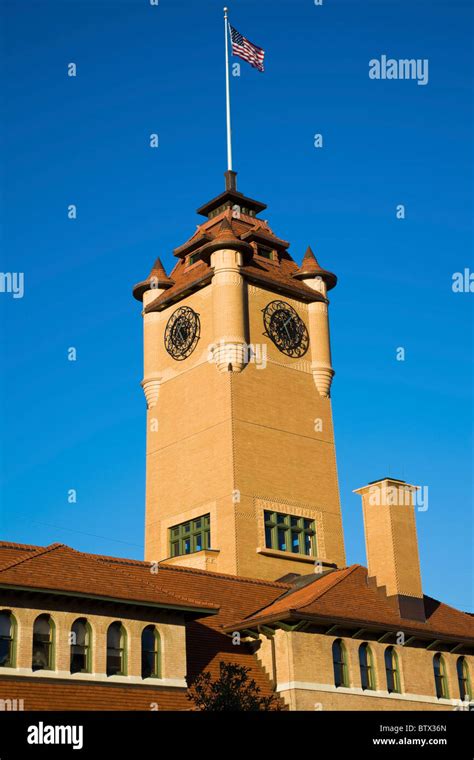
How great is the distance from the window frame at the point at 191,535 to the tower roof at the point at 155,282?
14080 mm

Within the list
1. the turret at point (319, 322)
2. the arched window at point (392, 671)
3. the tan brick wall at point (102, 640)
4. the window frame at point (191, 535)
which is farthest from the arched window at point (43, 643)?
the turret at point (319, 322)

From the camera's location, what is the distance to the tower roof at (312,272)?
185ft

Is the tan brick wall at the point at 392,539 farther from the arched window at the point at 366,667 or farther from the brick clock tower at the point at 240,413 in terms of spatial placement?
the brick clock tower at the point at 240,413

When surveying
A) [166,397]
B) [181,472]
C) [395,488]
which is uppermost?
[166,397]

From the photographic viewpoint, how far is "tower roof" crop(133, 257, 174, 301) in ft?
186

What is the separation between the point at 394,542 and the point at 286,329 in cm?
1798

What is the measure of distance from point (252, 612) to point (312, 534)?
12685 mm

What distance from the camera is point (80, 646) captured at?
2980cm

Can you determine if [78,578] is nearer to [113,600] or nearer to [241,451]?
[113,600]

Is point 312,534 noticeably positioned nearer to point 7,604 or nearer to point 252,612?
point 252,612

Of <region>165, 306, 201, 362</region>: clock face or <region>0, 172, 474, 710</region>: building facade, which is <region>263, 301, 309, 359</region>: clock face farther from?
<region>165, 306, 201, 362</region>: clock face

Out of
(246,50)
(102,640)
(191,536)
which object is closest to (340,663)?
(102,640)

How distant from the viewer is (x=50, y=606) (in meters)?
29.4
